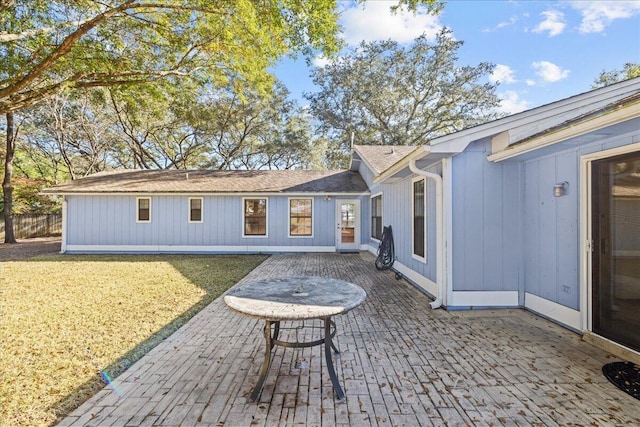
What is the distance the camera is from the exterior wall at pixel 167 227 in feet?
36.9

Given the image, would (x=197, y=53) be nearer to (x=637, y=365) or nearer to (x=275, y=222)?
(x=275, y=222)

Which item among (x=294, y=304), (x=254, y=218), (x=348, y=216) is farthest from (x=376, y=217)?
(x=294, y=304)

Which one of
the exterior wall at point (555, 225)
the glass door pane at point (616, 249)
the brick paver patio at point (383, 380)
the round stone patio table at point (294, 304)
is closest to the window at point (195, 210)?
the brick paver patio at point (383, 380)

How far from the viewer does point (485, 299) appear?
4.71 m

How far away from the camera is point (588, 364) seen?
2975mm

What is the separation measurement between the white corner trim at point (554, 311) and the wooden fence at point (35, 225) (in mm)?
22915

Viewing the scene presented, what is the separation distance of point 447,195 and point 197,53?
22.9 ft

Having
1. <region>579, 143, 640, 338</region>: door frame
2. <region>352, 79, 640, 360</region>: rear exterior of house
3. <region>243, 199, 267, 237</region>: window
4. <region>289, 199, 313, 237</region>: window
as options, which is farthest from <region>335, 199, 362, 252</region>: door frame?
<region>579, 143, 640, 338</region>: door frame

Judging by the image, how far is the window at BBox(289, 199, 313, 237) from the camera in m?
11.4

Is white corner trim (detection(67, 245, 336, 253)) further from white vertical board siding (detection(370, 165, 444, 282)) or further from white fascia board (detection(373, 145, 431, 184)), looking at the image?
white fascia board (detection(373, 145, 431, 184))

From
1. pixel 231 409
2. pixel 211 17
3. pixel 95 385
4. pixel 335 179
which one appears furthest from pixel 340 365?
pixel 335 179

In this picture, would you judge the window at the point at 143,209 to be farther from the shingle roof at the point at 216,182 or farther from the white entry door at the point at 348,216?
the white entry door at the point at 348,216

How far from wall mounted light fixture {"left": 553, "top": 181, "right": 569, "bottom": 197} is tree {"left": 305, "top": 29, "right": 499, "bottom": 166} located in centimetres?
1693

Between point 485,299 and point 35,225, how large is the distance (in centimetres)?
2261
